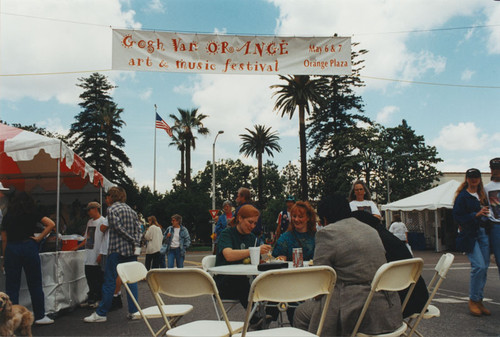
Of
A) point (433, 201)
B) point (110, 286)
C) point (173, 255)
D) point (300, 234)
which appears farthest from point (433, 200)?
point (110, 286)

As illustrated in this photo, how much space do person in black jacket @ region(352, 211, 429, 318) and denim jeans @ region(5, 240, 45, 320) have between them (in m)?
4.75

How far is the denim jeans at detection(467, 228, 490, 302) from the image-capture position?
241 inches

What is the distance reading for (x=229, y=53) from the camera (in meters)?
8.36

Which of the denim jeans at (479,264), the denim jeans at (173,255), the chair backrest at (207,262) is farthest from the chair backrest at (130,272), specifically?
the denim jeans at (173,255)

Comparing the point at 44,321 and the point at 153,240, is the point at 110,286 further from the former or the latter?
the point at 153,240

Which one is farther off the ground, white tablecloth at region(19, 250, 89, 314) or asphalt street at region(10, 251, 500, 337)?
white tablecloth at region(19, 250, 89, 314)

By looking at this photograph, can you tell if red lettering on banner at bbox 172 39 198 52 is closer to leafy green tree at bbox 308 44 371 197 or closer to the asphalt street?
the asphalt street

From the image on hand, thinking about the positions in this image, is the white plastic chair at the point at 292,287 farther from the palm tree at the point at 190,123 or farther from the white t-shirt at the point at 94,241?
the palm tree at the point at 190,123

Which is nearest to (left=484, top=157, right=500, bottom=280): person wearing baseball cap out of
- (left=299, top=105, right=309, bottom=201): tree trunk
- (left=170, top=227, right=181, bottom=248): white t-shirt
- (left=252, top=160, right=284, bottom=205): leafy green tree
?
(left=170, top=227, right=181, bottom=248): white t-shirt

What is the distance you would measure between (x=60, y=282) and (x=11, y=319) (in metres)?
2.61

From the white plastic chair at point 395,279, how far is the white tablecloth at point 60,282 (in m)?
5.64

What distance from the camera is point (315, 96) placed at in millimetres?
33219

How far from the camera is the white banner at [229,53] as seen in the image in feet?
26.7

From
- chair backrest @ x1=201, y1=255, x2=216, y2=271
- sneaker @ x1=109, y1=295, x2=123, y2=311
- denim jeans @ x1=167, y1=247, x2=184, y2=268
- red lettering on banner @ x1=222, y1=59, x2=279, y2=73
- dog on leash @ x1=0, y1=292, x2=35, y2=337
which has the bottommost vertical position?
sneaker @ x1=109, y1=295, x2=123, y2=311
